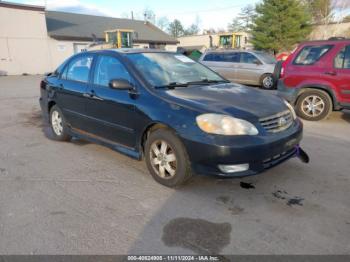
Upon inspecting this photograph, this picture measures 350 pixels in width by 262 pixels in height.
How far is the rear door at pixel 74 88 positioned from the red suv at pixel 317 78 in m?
4.74

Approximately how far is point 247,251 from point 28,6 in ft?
91.1

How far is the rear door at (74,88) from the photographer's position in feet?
15.4

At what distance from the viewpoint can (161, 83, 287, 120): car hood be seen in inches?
131

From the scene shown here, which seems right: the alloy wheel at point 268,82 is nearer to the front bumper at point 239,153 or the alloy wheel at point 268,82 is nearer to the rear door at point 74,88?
the rear door at point 74,88

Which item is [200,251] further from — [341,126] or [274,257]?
[341,126]

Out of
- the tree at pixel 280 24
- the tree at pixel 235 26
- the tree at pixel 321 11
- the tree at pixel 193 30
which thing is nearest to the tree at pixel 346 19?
the tree at pixel 321 11

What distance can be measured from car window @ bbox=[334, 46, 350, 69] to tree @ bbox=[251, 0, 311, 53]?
89.7 feet

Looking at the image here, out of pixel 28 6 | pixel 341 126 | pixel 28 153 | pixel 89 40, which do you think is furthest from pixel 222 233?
pixel 89 40

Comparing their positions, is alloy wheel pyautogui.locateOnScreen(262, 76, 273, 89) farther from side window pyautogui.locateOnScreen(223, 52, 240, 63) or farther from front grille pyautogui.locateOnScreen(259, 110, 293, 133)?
front grille pyautogui.locateOnScreen(259, 110, 293, 133)

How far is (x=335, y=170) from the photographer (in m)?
4.07

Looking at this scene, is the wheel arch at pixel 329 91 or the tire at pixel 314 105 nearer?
the wheel arch at pixel 329 91

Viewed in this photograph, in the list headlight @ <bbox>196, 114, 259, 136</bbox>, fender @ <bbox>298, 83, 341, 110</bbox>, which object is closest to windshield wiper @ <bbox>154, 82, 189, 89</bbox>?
headlight @ <bbox>196, 114, 259, 136</bbox>

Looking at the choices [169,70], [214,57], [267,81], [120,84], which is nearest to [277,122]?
[169,70]

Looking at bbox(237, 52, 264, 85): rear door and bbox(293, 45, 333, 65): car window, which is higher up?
bbox(293, 45, 333, 65): car window
